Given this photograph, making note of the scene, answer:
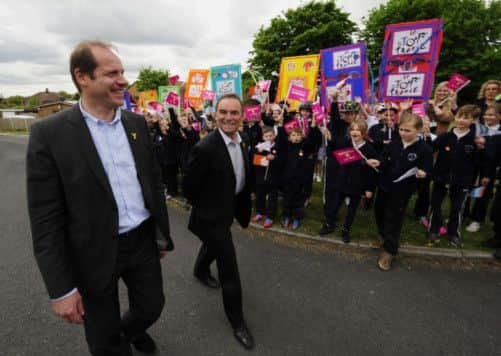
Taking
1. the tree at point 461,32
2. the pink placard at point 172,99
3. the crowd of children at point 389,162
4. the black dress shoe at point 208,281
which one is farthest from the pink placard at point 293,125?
the tree at point 461,32

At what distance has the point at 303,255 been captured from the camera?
13.0 feet

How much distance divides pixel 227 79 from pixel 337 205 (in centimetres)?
465

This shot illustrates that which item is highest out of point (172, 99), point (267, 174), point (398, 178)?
point (172, 99)

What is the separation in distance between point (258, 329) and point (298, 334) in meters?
0.36

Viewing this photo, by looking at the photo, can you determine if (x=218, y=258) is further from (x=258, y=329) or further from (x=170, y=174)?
(x=170, y=174)

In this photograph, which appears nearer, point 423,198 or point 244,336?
point 244,336

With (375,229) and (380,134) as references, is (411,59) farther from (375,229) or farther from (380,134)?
(375,229)

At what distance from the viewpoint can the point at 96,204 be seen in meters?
1.54

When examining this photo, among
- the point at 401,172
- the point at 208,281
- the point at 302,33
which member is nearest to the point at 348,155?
the point at 401,172

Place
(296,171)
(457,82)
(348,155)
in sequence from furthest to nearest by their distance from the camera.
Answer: (457,82), (296,171), (348,155)

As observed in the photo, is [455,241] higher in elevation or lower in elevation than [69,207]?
lower

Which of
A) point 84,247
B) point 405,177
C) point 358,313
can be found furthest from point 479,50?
point 84,247

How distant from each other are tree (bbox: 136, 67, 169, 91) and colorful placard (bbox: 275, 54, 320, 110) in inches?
1958

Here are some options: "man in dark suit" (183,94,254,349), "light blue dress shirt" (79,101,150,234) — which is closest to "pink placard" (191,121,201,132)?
"man in dark suit" (183,94,254,349)
